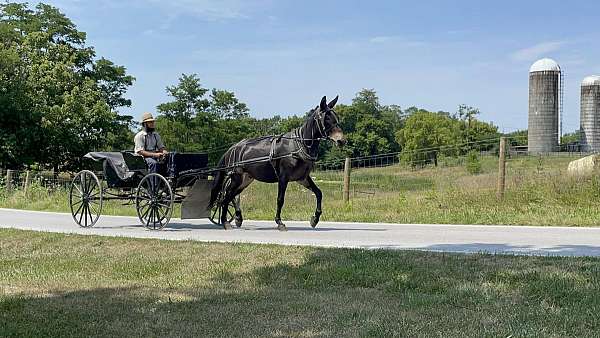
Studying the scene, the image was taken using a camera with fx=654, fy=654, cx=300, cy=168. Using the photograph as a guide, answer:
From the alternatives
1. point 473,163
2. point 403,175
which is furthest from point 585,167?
point 473,163

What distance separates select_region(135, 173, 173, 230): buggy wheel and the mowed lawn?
3872 millimetres

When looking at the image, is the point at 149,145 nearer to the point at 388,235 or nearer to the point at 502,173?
the point at 388,235

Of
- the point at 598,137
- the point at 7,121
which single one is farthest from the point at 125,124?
the point at 598,137

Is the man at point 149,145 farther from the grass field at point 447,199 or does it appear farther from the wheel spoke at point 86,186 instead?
the grass field at point 447,199

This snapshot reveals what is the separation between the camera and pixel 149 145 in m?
13.4

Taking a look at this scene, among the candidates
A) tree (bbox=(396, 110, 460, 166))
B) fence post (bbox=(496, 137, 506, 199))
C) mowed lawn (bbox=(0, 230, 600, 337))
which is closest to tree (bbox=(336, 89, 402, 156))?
tree (bbox=(396, 110, 460, 166))

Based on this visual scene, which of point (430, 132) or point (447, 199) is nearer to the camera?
point (447, 199)

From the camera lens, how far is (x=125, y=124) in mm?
54688

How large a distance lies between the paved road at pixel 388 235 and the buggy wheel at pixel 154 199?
→ 0.91ft

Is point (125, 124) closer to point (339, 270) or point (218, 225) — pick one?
point (218, 225)

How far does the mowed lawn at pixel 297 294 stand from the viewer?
535 cm

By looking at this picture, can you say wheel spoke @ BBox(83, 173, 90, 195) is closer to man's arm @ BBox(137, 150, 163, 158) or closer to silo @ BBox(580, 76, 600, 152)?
man's arm @ BBox(137, 150, 163, 158)

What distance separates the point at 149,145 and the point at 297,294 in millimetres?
7676

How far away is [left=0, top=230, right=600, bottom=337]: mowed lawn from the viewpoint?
535 cm
